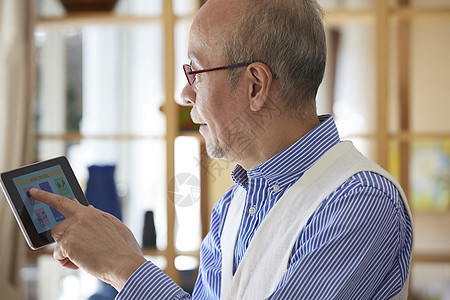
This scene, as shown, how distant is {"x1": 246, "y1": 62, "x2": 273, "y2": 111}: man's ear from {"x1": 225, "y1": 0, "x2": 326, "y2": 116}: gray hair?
0.03 feet

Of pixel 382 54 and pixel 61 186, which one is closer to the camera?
pixel 61 186

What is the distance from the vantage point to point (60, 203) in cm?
90

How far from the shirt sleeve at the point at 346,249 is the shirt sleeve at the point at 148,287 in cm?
18

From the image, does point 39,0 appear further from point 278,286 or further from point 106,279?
point 278,286

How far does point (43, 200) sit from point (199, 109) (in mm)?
310

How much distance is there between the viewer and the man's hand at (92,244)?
32.8 inches

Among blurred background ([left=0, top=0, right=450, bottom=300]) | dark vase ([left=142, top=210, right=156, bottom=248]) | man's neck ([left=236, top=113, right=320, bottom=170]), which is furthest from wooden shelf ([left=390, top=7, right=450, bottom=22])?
man's neck ([left=236, top=113, right=320, bottom=170])

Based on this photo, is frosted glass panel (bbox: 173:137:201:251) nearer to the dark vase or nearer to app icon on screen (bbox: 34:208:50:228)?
the dark vase

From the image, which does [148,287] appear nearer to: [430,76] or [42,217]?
[42,217]

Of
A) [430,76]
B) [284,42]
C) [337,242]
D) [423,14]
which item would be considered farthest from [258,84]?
[430,76]

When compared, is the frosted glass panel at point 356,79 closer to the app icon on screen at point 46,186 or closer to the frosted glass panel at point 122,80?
the frosted glass panel at point 122,80

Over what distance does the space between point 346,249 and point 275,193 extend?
21cm

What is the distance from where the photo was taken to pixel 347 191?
0.78 metres

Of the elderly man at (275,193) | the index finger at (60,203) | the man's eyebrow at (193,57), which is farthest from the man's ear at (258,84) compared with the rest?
the index finger at (60,203)
